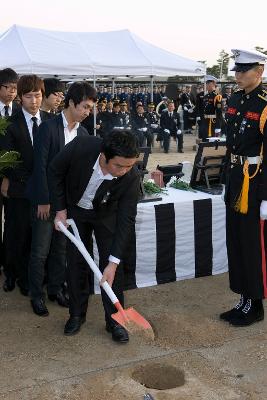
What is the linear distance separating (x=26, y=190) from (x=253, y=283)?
164 centimetres

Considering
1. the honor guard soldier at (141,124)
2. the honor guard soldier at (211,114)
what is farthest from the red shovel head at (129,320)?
the honor guard soldier at (141,124)

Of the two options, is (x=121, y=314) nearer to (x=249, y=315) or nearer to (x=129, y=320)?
(x=129, y=320)

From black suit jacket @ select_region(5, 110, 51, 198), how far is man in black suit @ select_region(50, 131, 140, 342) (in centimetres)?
68

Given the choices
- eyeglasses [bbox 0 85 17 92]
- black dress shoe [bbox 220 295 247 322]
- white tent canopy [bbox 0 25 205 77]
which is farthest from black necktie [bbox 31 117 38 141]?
white tent canopy [bbox 0 25 205 77]

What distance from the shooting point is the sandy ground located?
281 cm

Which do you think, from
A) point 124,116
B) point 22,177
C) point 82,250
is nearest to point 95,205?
point 82,250

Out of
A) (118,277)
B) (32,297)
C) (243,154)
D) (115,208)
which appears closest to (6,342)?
(32,297)

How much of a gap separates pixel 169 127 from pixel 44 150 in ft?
38.4

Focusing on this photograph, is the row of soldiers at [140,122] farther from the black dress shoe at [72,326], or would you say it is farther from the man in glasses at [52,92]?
the black dress shoe at [72,326]

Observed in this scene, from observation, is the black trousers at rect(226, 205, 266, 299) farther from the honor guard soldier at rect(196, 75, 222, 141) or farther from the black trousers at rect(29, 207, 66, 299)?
the honor guard soldier at rect(196, 75, 222, 141)

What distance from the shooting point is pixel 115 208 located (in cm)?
329

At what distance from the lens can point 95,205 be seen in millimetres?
3186

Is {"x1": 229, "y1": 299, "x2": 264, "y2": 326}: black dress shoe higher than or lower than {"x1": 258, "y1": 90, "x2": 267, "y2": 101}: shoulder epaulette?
lower

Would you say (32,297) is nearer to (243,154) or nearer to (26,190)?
(26,190)
